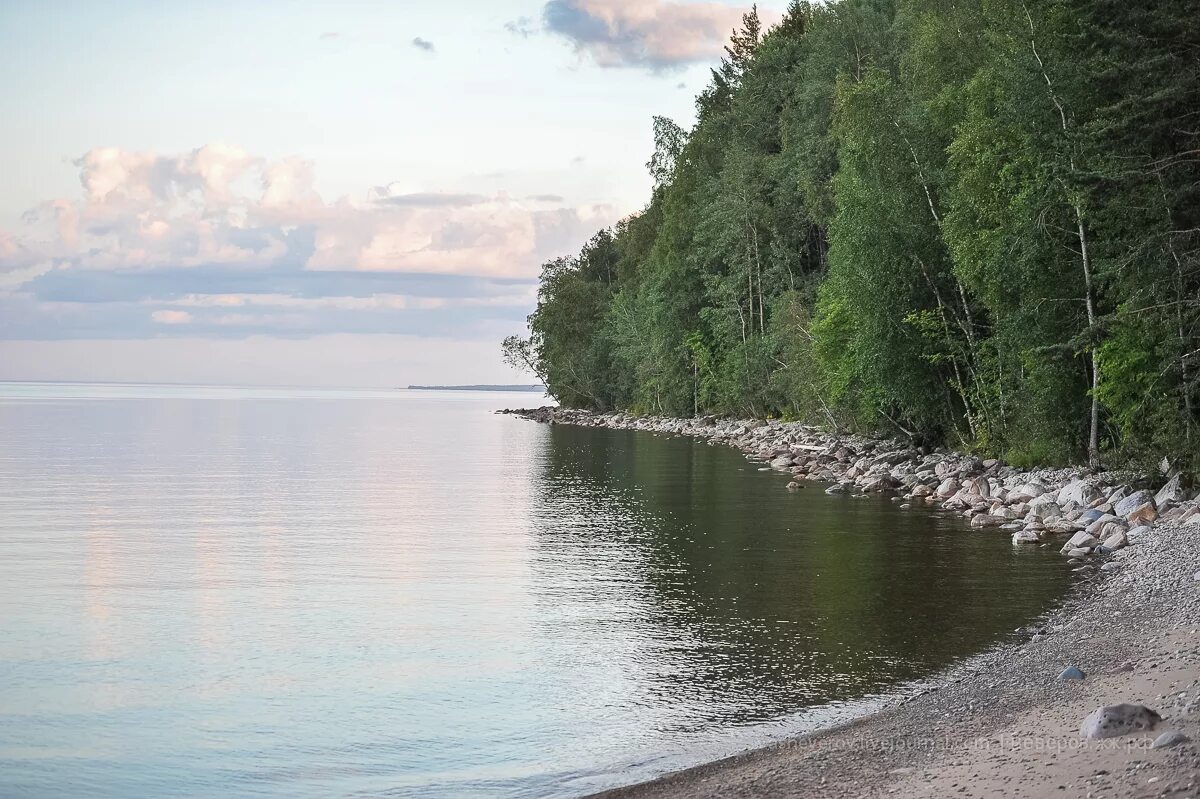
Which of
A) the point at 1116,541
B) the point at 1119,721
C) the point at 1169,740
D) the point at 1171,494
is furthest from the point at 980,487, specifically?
the point at 1169,740

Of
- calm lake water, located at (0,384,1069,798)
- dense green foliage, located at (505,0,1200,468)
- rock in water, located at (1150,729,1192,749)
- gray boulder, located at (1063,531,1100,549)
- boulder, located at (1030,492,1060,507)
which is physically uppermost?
dense green foliage, located at (505,0,1200,468)

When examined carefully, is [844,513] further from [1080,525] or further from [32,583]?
[32,583]

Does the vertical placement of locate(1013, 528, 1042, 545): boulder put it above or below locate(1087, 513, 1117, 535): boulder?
below

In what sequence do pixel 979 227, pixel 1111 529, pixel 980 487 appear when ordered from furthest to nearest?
1. pixel 979 227
2. pixel 980 487
3. pixel 1111 529

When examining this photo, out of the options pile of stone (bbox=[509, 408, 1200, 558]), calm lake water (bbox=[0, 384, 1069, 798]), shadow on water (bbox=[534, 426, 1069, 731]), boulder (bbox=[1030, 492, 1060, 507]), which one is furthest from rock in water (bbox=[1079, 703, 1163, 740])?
boulder (bbox=[1030, 492, 1060, 507])

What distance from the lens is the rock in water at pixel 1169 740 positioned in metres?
8.89

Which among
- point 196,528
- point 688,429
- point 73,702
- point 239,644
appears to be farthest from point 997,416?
point 688,429

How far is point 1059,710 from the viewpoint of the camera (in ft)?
37.2

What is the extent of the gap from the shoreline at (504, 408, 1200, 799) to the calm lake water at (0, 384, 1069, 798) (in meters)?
0.72

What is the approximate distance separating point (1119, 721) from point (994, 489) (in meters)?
23.7

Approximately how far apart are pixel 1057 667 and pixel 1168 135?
621 inches

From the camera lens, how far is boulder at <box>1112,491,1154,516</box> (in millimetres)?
25216

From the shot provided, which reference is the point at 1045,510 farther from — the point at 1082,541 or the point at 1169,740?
the point at 1169,740

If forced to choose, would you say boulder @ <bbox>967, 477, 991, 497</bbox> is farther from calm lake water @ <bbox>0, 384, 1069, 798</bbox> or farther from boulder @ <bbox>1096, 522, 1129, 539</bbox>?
boulder @ <bbox>1096, 522, 1129, 539</bbox>
